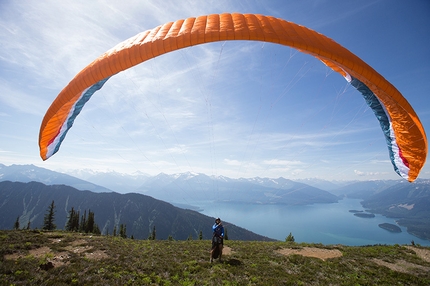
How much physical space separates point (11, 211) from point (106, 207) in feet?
294

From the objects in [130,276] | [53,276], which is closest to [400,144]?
[130,276]

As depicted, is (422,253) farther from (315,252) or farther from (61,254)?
(61,254)

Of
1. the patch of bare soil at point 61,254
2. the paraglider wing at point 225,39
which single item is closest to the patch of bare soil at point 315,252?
the paraglider wing at point 225,39

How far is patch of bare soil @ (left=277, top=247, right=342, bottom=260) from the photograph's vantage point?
40.0 feet

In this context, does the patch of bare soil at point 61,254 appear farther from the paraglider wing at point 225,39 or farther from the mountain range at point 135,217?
the mountain range at point 135,217

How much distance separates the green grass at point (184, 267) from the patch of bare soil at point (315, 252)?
0.60 meters

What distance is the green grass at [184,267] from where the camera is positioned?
7438 mm

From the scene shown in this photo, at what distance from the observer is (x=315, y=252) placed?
42.4 ft

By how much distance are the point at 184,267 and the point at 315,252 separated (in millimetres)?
8958

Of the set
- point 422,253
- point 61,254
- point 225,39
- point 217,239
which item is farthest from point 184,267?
point 422,253

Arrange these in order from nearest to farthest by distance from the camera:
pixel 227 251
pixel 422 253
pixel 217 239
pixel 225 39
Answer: pixel 225 39 < pixel 217 239 < pixel 227 251 < pixel 422 253

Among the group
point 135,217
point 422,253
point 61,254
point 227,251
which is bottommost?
point 135,217

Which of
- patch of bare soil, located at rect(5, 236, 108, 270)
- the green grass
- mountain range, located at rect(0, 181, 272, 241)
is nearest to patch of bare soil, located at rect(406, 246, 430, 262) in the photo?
the green grass

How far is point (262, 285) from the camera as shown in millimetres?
7547
